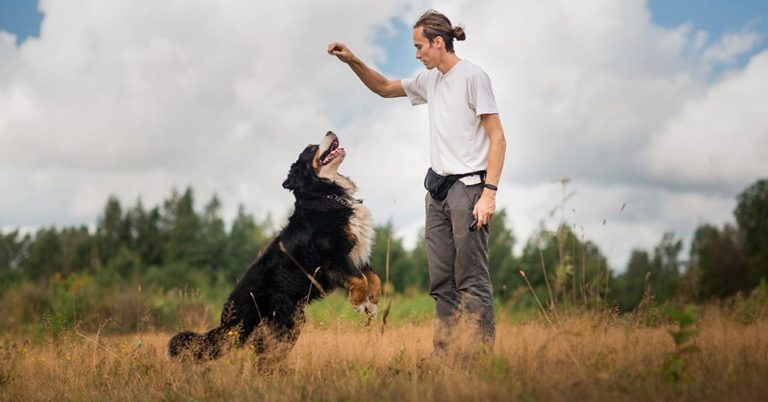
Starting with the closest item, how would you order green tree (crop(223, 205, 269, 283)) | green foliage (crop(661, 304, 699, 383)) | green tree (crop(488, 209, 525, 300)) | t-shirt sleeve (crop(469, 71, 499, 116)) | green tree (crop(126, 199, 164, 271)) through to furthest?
green foliage (crop(661, 304, 699, 383)), t-shirt sleeve (crop(469, 71, 499, 116)), green tree (crop(488, 209, 525, 300)), green tree (crop(223, 205, 269, 283)), green tree (crop(126, 199, 164, 271))

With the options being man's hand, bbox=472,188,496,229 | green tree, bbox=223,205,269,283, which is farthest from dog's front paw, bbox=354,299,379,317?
green tree, bbox=223,205,269,283

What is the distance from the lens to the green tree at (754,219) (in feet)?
123

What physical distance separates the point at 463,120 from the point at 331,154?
1.60 m

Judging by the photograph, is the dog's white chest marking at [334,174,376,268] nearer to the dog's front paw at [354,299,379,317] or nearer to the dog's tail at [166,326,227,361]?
the dog's front paw at [354,299,379,317]

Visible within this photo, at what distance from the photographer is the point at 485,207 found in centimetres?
438

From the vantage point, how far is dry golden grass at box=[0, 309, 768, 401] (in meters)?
3.40

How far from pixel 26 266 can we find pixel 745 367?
58.2 m

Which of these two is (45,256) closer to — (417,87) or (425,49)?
(417,87)

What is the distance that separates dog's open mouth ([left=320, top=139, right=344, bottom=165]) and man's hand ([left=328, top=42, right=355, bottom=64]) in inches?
32.4

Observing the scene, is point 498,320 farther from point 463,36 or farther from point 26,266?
point 26,266

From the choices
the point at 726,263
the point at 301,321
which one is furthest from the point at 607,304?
the point at 726,263

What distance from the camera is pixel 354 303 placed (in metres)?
5.22

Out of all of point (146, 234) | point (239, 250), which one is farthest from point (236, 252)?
point (146, 234)

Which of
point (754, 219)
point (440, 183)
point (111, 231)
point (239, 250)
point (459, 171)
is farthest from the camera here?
point (111, 231)
